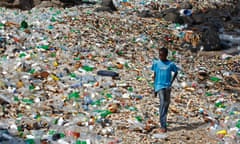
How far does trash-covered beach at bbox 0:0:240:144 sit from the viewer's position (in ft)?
23.7

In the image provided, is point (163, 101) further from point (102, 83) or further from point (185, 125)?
point (102, 83)

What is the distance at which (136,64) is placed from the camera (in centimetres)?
1074

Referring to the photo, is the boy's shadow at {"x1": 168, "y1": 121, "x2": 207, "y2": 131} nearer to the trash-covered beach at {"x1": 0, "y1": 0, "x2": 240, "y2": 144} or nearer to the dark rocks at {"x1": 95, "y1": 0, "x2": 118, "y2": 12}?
the trash-covered beach at {"x1": 0, "y1": 0, "x2": 240, "y2": 144}

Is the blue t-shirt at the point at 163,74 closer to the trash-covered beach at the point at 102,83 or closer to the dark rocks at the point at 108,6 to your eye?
the trash-covered beach at the point at 102,83

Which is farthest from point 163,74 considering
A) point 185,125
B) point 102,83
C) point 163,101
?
point 102,83

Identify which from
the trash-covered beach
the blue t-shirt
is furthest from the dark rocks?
the blue t-shirt

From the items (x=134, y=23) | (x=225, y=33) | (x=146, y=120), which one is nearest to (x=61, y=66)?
(x=146, y=120)

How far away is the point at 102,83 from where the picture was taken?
9.23 metres

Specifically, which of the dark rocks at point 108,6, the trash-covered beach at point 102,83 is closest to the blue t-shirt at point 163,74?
the trash-covered beach at point 102,83

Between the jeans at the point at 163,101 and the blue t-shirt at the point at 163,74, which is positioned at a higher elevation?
the blue t-shirt at the point at 163,74

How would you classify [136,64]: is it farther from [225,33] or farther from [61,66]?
[225,33]

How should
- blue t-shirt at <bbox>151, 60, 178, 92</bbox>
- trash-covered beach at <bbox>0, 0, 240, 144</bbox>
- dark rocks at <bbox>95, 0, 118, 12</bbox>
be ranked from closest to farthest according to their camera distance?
blue t-shirt at <bbox>151, 60, 178, 92</bbox> → trash-covered beach at <bbox>0, 0, 240, 144</bbox> → dark rocks at <bbox>95, 0, 118, 12</bbox>

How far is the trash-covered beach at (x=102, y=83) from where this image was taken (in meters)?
7.21

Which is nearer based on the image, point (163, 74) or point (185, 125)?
point (163, 74)
